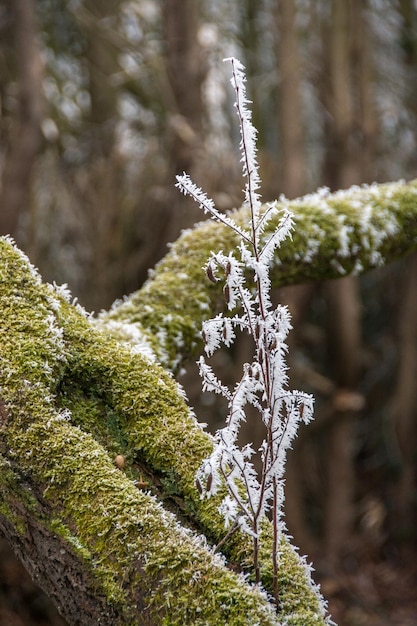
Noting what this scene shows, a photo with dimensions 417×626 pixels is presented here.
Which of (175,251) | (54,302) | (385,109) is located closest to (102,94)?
(385,109)

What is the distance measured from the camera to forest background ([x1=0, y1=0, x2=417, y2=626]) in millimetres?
5902

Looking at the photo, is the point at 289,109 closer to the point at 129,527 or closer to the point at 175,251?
the point at 175,251

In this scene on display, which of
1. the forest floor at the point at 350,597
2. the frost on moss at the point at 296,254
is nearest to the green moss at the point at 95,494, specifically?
the frost on moss at the point at 296,254

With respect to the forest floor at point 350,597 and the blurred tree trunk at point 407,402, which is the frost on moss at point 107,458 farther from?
the blurred tree trunk at point 407,402

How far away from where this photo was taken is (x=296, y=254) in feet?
8.64

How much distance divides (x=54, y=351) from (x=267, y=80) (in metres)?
6.19

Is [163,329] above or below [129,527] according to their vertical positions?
above

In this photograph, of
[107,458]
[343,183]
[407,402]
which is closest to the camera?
[107,458]

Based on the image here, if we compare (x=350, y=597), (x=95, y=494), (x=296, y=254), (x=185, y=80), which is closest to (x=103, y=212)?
(x=185, y=80)

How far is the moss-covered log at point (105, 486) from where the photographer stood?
4.68 feet

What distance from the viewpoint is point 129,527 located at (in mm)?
1477

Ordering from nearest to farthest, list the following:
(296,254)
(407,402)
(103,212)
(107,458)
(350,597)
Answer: (107,458)
(296,254)
(103,212)
(350,597)
(407,402)

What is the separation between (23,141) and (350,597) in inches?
200

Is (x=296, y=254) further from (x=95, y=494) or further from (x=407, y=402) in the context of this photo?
(x=407, y=402)
